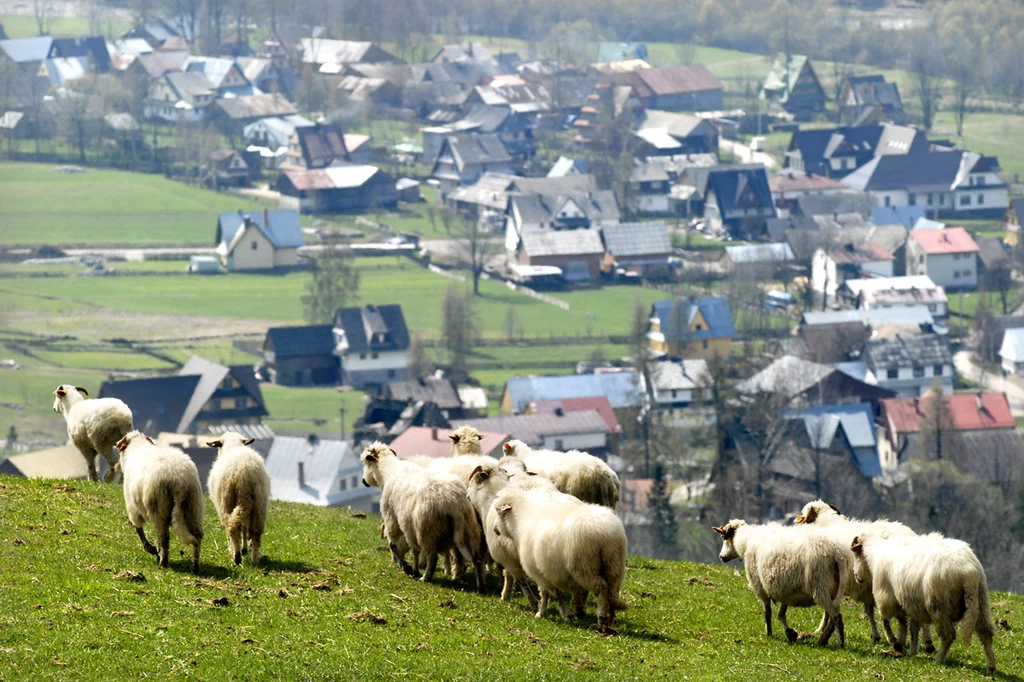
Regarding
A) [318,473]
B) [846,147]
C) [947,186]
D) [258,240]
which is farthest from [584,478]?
[846,147]

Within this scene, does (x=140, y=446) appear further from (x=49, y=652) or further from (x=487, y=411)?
(x=487, y=411)

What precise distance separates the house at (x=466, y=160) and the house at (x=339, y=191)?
5197 mm

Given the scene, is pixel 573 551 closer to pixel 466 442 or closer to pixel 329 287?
pixel 466 442

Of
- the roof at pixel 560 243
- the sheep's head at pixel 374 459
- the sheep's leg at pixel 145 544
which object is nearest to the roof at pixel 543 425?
the roof at pixel 560 243

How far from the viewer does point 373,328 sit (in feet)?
263

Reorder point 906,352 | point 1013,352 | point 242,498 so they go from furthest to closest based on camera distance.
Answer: point 1013,352 → point 906,352 → point 242,498

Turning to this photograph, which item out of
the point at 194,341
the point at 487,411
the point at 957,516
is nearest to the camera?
the point at 957,516

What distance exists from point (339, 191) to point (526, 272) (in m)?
23.0

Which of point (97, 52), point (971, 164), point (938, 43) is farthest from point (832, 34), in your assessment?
point (97, 52)

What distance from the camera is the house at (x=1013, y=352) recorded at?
83.1 m

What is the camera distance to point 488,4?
18525cm

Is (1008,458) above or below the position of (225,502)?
below

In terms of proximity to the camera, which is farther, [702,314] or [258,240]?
[258,240]

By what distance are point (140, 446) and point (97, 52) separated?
14887 cm
